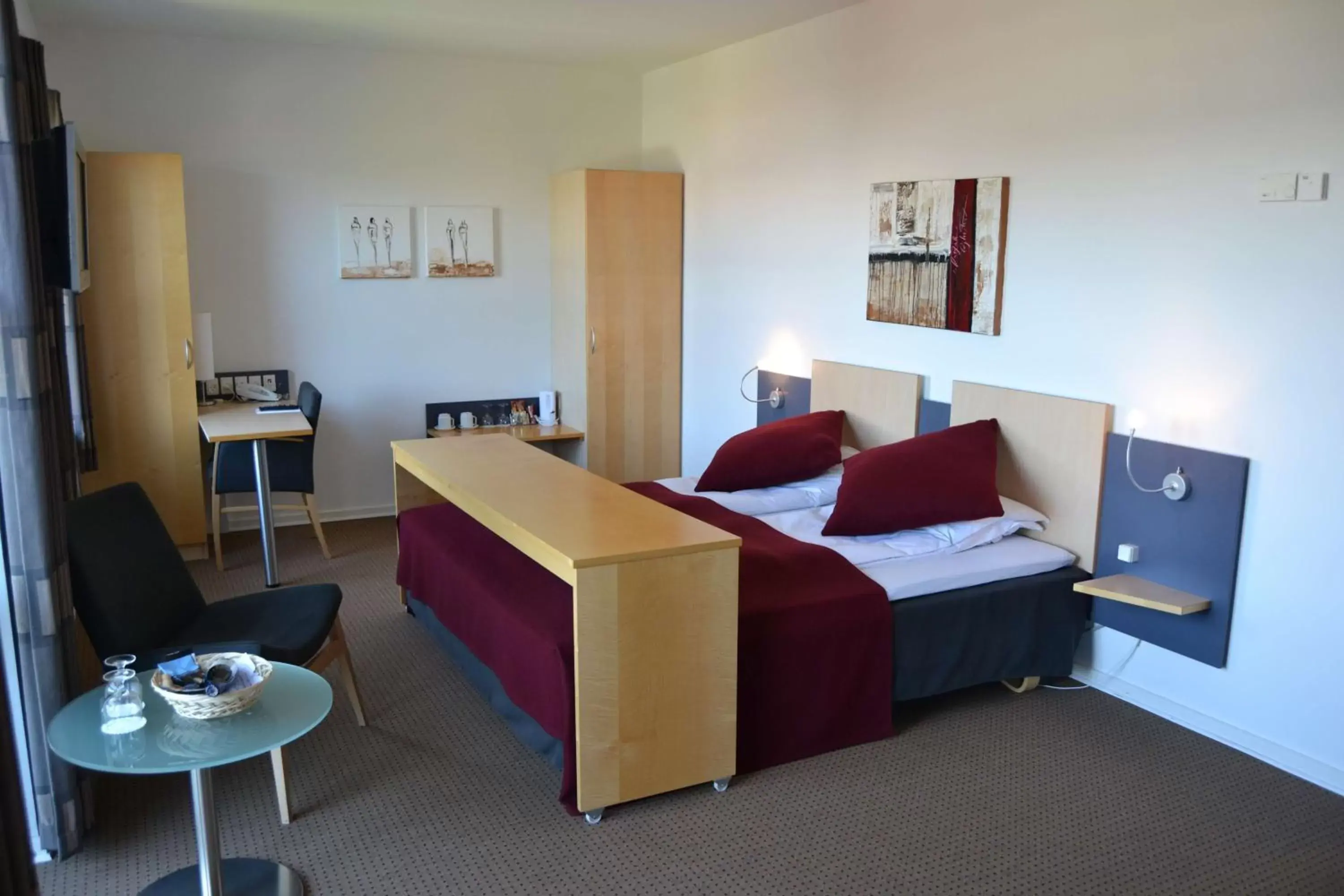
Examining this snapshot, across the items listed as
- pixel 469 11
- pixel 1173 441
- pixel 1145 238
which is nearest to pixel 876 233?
pixel 1145 238

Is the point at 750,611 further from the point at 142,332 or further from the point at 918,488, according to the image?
the point at 142,332

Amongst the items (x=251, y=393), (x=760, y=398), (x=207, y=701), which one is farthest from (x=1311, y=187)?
(x=251, y=393)

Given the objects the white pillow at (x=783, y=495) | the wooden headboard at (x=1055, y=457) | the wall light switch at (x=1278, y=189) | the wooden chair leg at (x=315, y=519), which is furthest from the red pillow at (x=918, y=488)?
the wooden chair leg at (x=315, y=519)

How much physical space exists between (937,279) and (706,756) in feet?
7.52

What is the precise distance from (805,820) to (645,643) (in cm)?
69

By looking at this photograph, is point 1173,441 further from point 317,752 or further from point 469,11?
point 469,11

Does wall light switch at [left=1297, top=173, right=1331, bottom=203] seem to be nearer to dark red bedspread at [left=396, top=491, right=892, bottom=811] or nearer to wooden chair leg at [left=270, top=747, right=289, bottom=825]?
dark red bedspread at [left=396, top=491, right=892, bottom=811]

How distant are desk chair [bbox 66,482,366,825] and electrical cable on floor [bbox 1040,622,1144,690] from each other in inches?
98.0

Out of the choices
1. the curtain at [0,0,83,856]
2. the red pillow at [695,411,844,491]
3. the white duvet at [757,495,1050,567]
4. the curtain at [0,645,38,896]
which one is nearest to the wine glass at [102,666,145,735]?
the curtain at [0,0,83,856]

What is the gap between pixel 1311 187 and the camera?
309 cm

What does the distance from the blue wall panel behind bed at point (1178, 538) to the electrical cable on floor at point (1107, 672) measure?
6cm

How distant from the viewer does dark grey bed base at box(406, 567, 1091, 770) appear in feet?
11.5

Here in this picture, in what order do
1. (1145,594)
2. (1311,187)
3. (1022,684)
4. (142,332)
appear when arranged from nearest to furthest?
(1311,187)
(1145,594)
(1022,684)
(142,332)

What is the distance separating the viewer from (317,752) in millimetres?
3412
